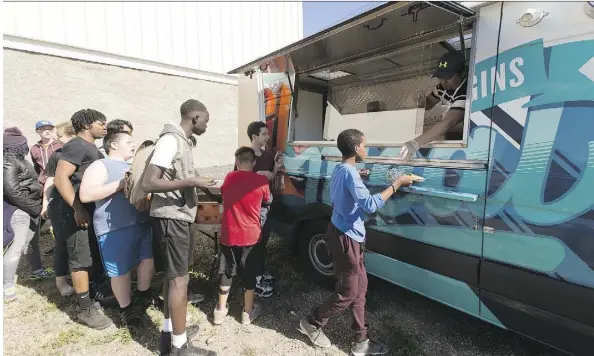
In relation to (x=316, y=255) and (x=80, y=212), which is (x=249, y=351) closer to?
(x=316, y=255)

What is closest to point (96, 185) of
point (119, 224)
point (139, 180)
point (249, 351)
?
point (119, 224)

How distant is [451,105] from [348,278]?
1593mm

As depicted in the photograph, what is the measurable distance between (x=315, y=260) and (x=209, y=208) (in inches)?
51.5

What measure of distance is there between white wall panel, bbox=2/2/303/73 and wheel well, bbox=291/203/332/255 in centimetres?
→ 489

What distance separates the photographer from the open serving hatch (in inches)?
100.0

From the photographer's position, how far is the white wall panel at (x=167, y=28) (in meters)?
5.95

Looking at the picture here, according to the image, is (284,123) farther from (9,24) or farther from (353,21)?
(9,24)

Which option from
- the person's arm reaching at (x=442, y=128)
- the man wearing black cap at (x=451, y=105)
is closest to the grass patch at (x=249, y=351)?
the man wearing black cap at (x=451, y=105)

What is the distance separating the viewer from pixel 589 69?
1809 mm

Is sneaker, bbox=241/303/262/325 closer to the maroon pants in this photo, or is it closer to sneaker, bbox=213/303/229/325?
sneaker, bbox=213/303/229/325

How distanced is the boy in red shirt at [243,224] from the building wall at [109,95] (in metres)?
5.22

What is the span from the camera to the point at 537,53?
2000 mm

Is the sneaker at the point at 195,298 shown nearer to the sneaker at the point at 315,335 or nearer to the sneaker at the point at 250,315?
the sneaker at the point at 250,315

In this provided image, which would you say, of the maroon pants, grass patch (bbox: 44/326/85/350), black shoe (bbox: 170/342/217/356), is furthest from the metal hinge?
grass patch (bbox: 44/326/85/350)
